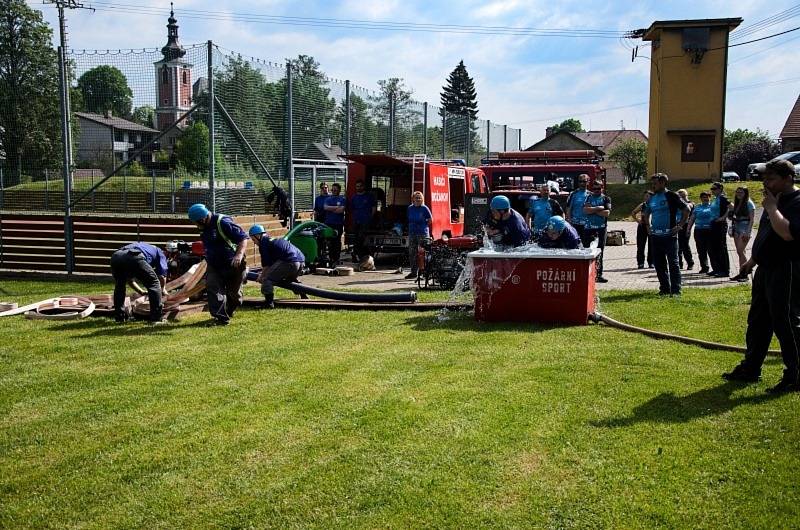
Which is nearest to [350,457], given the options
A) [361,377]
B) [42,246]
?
[361,377]

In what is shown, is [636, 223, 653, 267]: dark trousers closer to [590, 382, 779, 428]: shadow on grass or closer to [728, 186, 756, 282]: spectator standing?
[728, 186, 756, 282]: spectator standing

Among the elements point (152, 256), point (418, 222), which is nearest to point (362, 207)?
point (418, 222)

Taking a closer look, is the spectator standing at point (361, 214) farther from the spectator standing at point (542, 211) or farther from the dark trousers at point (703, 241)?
the dark trousers at point (703, 241)

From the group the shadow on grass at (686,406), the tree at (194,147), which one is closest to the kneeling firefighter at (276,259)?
the tree at (194,147)

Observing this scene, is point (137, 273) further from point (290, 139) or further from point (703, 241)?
point (703, 241)

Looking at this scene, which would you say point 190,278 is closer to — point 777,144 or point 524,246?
point 524,246

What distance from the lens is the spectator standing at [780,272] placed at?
5902 millimetres

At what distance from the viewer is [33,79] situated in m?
21.7

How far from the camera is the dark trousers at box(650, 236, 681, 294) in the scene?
11203mm

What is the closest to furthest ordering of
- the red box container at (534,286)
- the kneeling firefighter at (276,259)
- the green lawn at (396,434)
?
the green lawn at (396,434) → the red box container at (534,286) → the kneeling firefighter at (276,259)

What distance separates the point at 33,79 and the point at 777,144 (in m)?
53.4

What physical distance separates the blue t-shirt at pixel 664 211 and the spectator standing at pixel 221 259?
241 inches

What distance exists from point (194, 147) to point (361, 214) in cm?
384

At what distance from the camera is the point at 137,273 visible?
32.8 feet
